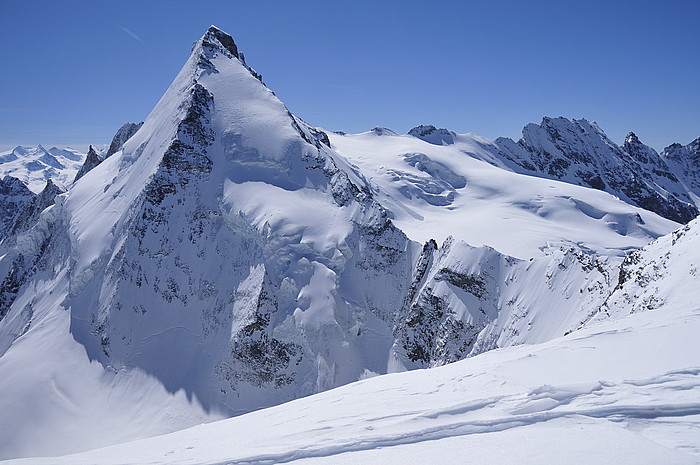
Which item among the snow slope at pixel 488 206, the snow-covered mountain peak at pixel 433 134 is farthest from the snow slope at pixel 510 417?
the snow-covered mountain peak at pixel 433 134

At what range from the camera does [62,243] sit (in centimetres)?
4403

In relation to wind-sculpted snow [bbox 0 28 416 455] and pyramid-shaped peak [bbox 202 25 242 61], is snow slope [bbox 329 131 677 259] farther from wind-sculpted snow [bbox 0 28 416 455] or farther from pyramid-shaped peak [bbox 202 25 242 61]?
pyramid-shaped peak [bbox 202 25 242 61]

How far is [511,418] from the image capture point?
6344mm

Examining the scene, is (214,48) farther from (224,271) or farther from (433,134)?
(433,134)

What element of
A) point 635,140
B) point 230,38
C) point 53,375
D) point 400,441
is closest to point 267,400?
point 53,375

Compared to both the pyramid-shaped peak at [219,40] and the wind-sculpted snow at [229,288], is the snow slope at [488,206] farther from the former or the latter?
the pyramid-shaped peak at [219,40]

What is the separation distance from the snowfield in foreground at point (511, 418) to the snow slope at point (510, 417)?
2 cm

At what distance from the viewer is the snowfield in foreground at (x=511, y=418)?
A: 5.43 m

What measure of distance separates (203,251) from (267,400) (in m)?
15.3

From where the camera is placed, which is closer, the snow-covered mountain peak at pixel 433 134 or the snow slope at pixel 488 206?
the snow slope at pixel 488 206

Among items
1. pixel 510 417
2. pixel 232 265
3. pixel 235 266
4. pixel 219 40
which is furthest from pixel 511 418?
pixel 219 40

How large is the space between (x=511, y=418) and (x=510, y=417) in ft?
0.14

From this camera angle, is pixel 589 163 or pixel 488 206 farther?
pixel 589 163

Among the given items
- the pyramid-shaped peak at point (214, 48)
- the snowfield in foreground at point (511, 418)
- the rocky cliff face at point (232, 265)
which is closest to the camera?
the snowfield in foreground at point (511, 418)
